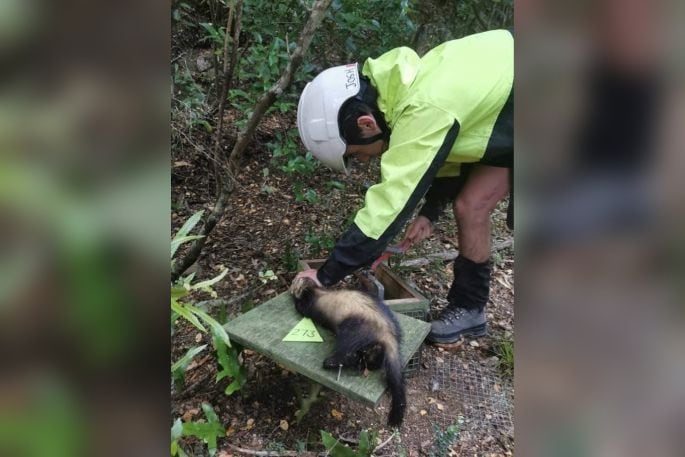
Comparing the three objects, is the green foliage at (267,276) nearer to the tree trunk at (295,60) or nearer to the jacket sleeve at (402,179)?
the tree trunk at (295,60)

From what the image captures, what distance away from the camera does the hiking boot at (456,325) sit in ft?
9.55

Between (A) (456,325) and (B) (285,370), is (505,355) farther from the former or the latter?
(B) (285,370)

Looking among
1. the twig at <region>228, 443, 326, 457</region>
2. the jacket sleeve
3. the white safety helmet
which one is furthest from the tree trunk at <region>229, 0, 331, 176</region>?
the twig at <region>228, 443, 326, 457</region>

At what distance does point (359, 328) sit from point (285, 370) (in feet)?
1.78

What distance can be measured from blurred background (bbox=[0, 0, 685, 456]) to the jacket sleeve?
1.53m

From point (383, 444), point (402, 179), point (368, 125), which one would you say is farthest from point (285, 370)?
point (368, 125)

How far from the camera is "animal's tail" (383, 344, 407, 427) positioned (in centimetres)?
201

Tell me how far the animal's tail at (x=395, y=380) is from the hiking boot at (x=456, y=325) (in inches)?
33.7

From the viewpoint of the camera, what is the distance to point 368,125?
249cm
